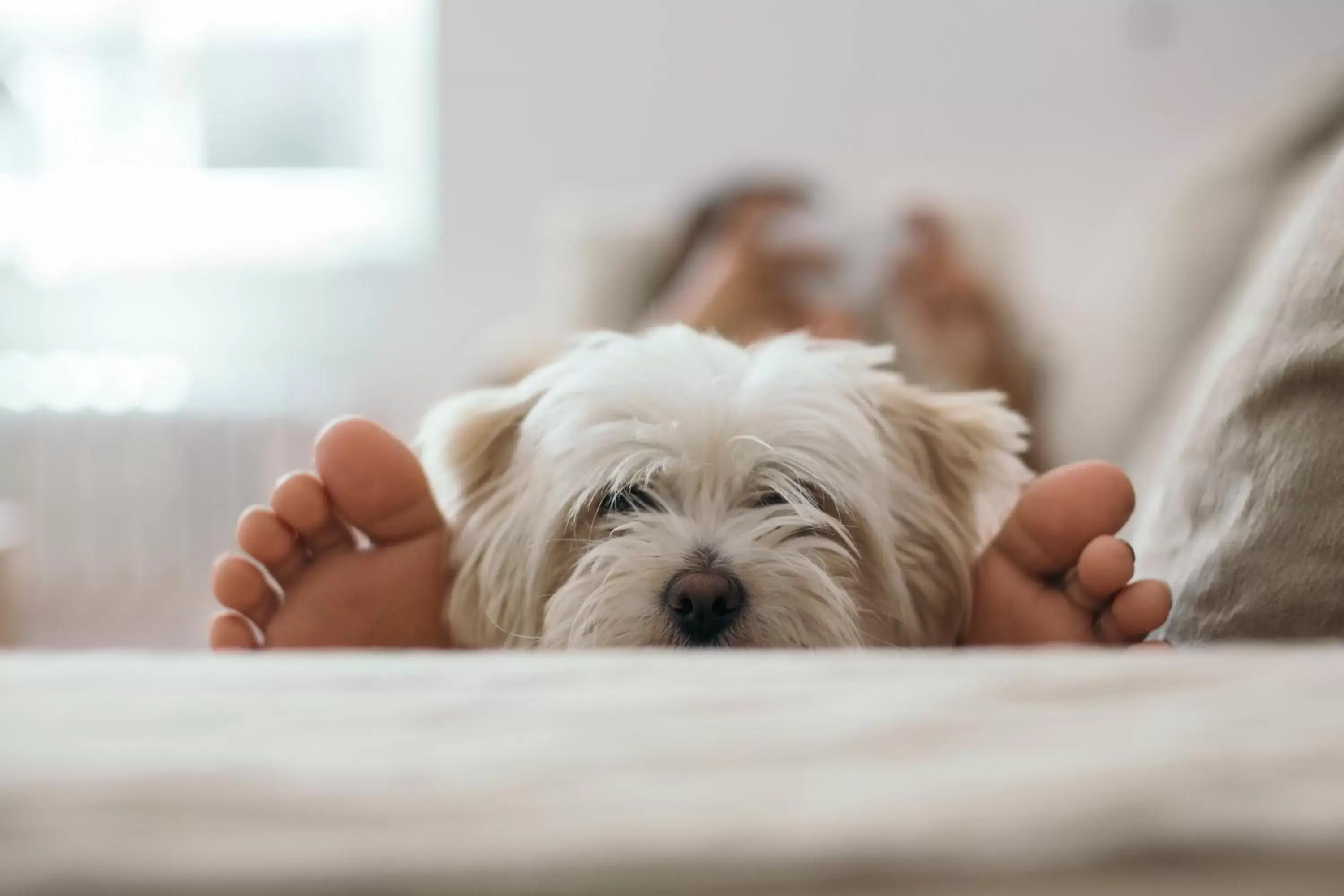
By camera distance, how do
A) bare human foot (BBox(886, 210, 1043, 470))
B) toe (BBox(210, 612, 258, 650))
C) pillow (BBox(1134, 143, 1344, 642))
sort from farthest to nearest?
bare human foot (BBox(886, 210, 1043, 470)) → toe (BBox(210, 612, 258, 650)) → pillow (BBox(1134, 143, 1344, 642))

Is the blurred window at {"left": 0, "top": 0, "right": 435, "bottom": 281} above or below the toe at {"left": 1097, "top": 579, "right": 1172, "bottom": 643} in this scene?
above

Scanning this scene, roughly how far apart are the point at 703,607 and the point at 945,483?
0.91 feet

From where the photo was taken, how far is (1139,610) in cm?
75

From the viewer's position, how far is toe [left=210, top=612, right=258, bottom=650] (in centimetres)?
87

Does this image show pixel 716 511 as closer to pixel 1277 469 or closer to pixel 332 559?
pixel 332 559

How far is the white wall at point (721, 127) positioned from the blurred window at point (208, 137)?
0.13 metres

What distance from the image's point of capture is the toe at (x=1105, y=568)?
77 centimetres

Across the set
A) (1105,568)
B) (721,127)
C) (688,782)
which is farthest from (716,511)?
(721,127)

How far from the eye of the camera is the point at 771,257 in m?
2.61

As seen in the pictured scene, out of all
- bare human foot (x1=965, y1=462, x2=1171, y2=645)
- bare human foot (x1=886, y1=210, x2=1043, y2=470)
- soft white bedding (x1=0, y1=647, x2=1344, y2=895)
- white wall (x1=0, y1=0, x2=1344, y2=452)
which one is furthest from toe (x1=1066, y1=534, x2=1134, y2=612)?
white wall (x1=0, y1=0, x2=1344, y2=452)

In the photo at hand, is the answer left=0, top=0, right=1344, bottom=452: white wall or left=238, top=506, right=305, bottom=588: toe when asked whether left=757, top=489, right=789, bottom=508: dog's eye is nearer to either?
left=238, top=506, right=305, bottom=588: toe

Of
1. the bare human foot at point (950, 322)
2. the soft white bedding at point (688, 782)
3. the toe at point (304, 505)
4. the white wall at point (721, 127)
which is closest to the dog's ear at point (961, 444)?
the toe at point (304, 505)

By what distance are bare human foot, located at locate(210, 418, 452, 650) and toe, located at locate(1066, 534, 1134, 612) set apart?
49 centimetres

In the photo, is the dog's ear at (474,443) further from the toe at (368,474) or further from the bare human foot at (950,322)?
the bare human foot at (950,322)
